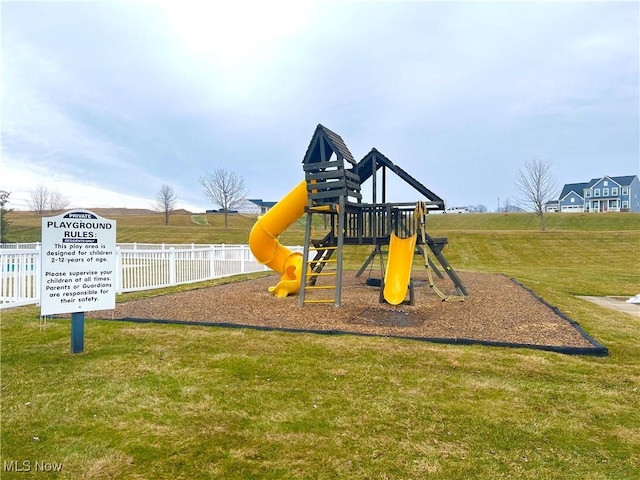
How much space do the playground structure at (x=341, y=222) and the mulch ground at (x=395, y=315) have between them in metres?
0.51

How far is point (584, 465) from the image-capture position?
9.39ft

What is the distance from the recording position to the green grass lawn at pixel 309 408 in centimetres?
288

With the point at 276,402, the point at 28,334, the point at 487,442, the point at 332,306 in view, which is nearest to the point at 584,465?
the point at 487,442

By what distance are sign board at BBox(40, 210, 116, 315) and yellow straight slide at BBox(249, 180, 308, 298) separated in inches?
190

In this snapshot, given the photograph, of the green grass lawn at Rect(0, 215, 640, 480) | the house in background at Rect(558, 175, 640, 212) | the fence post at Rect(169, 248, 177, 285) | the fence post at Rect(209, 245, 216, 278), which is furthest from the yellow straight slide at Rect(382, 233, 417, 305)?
the house in background at Rect(558, 175, 640, 212)

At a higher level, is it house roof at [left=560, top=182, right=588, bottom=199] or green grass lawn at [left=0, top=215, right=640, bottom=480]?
house roof at [left=560, top=182, right=588, bottom=199]

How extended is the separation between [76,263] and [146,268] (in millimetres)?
7061

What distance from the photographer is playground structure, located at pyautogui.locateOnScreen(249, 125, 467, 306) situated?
917 centimetres

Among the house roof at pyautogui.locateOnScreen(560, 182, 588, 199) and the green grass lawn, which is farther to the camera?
the house roof at pyautogui.locateOnScreen(560, 182, 588, 199)

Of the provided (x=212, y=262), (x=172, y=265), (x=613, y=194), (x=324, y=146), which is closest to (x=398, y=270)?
(x=324, y=146)

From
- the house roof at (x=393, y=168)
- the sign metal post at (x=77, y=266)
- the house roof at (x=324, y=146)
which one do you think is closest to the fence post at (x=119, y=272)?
the house roof at (x=324, y=146)

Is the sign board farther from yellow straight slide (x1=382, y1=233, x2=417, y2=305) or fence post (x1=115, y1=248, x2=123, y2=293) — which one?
fence post (x1=115, y1=248, x2=123, y2=293)

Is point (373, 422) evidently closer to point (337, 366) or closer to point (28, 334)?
point (337, 366)

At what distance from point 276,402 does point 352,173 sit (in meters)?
6.80
